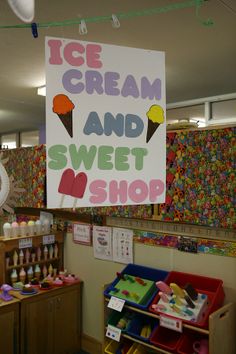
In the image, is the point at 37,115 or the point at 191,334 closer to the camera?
the point at 191,334

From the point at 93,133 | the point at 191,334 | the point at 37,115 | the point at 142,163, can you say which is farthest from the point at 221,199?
the point at 37,115

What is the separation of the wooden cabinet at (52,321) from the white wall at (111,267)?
136 millimetres

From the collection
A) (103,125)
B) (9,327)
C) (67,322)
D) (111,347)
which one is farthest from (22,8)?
(67,322)

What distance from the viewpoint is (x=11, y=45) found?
8.48 feet

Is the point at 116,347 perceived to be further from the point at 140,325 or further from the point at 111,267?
the point at 111,267

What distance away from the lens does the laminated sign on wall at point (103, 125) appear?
122 cm

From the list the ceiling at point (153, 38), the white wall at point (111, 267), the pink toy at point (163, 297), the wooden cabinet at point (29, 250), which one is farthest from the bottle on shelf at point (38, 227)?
the pink toy at point (163, 297)

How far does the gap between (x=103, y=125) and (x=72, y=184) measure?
0.84 ft

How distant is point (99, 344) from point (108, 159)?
2722mm

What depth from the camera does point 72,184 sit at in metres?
1.23

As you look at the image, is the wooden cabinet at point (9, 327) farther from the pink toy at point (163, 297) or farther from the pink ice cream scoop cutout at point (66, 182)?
the pink ice cream scoop cutout at point (66, 182)

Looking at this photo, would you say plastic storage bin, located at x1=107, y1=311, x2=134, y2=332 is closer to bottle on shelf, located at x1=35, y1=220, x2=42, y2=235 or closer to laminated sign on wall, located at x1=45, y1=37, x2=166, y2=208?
bottle on shelf, located at x1=35, y1=220, x2=42, y2=235

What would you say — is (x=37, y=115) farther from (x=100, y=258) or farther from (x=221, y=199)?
(x=221, y=199)

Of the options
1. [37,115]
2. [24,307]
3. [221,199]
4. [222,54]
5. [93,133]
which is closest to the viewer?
[93,133]
